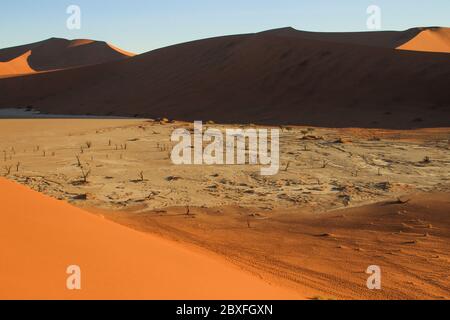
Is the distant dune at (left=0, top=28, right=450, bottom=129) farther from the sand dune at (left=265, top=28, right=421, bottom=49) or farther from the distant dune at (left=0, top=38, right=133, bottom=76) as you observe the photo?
the distant dune at (left=0, top=38, right=133, bottom=76)

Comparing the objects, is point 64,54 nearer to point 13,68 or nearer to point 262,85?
point 13,68

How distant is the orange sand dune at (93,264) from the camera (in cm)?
323

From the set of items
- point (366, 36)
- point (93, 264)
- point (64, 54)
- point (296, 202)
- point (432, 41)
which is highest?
point (64, 54)

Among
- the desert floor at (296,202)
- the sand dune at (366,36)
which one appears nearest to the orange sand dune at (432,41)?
the sand dune at (366,36)

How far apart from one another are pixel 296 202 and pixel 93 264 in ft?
16.0

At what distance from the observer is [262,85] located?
2836cm

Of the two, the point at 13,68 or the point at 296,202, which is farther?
the point at 13,68

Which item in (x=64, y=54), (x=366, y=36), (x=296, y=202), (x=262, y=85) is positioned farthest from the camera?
(x=64, y=54)

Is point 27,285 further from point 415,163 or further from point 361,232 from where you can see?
point 415,163

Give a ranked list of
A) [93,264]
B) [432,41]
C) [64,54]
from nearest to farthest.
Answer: [93,264], [432,41], [64,54]

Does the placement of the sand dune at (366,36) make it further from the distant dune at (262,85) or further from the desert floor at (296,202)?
the desert floor at (296,202)

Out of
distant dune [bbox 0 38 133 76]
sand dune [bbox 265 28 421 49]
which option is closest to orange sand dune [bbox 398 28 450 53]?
sand dune [bbox 265 28 421 49]

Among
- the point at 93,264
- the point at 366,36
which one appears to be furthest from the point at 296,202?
the point at 366,36
